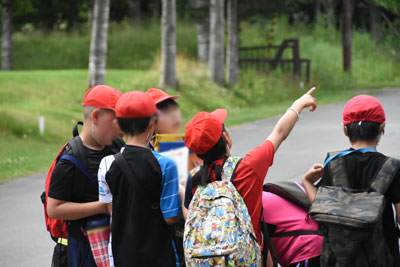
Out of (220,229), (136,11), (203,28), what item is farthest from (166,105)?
(136,11)

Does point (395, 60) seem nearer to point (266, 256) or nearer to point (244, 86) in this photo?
point (244, 86)

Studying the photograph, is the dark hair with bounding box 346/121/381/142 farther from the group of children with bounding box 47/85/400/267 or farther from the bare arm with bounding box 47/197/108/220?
the bare arm with bounding box 47/197/108/220

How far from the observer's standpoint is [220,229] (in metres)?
3.25

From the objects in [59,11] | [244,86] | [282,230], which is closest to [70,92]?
[244,86]

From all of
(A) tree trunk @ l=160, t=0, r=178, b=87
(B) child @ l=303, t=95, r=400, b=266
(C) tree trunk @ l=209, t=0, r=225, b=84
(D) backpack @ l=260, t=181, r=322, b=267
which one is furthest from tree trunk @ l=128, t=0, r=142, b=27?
(B) child @ l=303, t=95, r=400, b=266

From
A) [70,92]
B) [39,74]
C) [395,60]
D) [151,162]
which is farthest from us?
[395,60]

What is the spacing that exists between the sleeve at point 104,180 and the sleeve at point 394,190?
1508 millimetres

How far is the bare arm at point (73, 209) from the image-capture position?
3.47 meters

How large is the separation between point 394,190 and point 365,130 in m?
0.37

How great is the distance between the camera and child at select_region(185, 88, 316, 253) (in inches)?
129

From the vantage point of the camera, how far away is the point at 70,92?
20609 millimetres

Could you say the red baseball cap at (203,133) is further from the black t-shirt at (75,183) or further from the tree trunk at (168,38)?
the tree trunk at (168,38)

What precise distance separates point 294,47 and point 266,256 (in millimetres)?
25953

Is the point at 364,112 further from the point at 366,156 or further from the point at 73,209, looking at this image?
the point at 73,209
